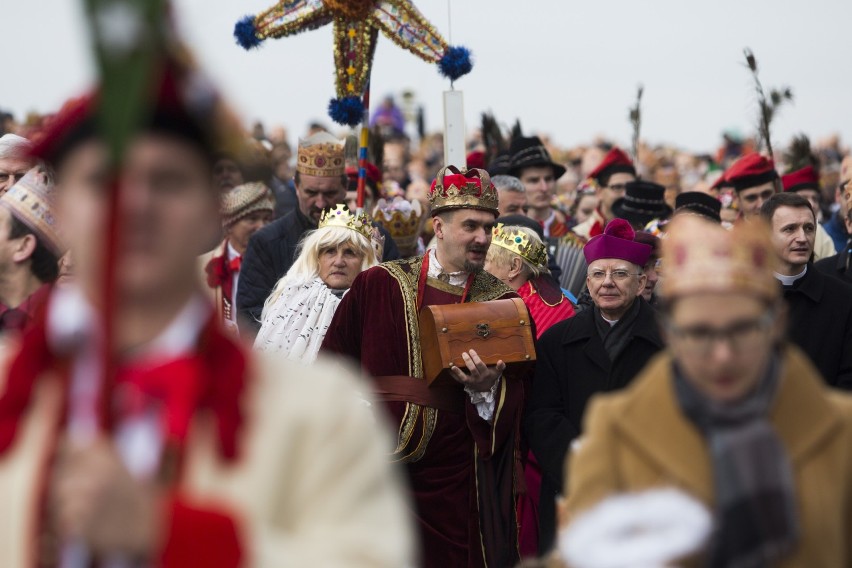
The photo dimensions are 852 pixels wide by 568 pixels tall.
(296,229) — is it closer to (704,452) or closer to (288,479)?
(704,452)

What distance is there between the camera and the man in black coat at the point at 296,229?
883 centimetres

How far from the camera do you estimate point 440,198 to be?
→ 7590mm

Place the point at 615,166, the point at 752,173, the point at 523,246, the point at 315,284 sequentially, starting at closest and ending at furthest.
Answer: the point at 315,284 < the point at 523,246 < the point at 752,173 < the point at 615,166

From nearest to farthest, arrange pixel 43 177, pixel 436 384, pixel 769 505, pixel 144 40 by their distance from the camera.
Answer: pixel 144 40, pixel 769 505, pixel 43 177, pixel 436 384

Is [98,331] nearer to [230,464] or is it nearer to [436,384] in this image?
[230,464]

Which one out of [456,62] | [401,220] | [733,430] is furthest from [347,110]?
[733,430]

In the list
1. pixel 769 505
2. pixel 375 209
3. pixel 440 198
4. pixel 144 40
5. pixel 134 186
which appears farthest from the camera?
pixel 375 209

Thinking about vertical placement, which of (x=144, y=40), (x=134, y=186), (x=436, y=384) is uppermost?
(x=144, y=40)

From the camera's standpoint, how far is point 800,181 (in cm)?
1162

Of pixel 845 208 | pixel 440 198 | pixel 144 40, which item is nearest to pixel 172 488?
pixel 144 40

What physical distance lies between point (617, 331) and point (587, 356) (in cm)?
20

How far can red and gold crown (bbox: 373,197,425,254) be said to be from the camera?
10172 millimetres

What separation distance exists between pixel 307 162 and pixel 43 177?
164 inches

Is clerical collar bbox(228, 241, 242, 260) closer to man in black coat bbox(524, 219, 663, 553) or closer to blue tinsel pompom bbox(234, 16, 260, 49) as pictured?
blue tinsel pompom bbox(234, 16, 260, 49)
